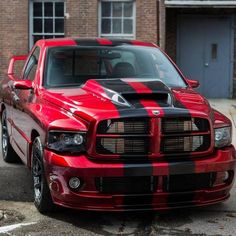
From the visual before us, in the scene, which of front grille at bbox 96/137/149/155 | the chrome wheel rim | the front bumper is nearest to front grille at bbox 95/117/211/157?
front grille at bbox 96/137/149/155

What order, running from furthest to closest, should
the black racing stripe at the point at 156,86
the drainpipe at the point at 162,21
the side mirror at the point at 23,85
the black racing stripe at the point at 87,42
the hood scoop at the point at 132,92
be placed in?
the drainpipe at the point at 162,21 → the black racing stripe at the point at 87,42 → the side mirror at the point at 23,85 → the black racing stripe at the point at 156,86 → the hood scoop at the point at 132,92

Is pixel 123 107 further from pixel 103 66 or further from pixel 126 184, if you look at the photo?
pixel 103 66

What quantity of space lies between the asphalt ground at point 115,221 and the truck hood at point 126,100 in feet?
3.38

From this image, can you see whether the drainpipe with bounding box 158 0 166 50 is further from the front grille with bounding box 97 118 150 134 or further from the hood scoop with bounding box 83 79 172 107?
the front grille with bounding box 97 118 150 134

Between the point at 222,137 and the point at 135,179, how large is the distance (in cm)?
100

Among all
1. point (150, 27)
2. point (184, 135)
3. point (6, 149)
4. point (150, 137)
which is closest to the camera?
point (150, 137)

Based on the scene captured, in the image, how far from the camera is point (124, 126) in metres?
4.95

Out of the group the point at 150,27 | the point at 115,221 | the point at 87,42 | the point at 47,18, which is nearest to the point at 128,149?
the point at 115,221

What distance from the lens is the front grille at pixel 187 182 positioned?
16.4ft

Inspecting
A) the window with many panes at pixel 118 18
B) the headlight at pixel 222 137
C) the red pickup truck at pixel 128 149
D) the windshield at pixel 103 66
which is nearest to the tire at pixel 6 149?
the windshield at pixel 103 66

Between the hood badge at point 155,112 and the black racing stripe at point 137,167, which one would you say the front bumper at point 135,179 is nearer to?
the black racing stripe at point 137,167

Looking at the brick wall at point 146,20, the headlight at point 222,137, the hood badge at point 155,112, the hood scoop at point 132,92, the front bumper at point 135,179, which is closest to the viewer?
the front bumper at point 135,179

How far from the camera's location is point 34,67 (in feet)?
22.1

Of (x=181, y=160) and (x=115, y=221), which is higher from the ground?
(x=181, y=160)
